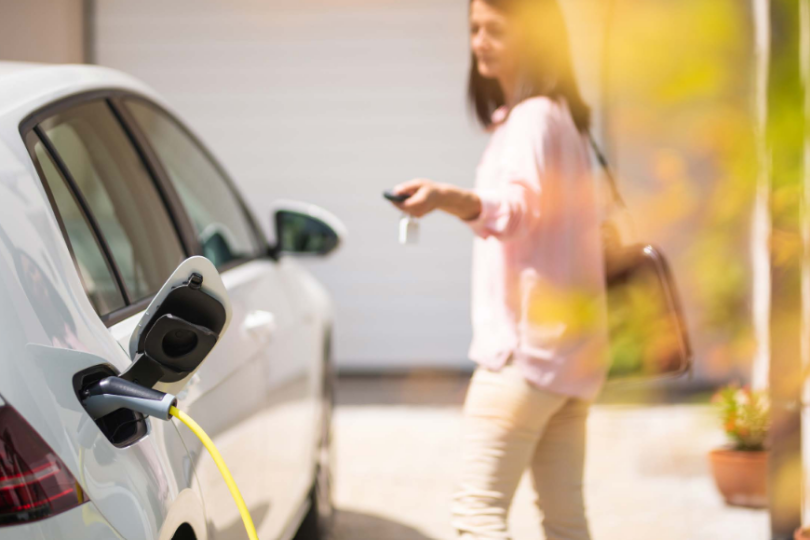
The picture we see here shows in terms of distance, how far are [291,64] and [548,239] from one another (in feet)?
17.8

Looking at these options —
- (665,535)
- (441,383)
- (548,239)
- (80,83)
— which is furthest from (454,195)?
(441,383)

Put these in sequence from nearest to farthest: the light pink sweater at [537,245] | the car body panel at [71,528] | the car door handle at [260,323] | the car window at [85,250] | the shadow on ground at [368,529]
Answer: the car body panel at [71,528]
the car window at [85,250]
the light pink sweater at [537,245]
the car door handle at [260,323]
the shadow on ground at [368,529]

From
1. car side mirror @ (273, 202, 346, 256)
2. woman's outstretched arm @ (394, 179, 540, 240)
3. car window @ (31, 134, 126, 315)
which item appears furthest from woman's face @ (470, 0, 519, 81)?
car side mirror @ (273, 202, 346, 256)

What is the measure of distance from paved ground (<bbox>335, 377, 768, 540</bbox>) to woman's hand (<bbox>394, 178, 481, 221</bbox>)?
1208 millimetres

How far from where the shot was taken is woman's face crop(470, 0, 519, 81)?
209 cm

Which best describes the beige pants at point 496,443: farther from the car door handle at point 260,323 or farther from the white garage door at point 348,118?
the white garage door at point 348,118

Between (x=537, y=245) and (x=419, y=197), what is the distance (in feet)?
1.30

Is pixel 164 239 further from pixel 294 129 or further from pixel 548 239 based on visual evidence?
pixel 294 129

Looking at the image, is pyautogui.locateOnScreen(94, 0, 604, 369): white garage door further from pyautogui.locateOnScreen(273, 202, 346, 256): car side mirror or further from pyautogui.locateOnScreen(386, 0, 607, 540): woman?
pyautogui.locateOnScreen(386, 0, 607, 540): woman

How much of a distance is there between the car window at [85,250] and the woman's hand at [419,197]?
0.62 m

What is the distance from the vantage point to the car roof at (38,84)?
5.03 feet

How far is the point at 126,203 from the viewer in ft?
7.57

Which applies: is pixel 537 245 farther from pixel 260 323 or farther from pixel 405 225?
pixel 260 323

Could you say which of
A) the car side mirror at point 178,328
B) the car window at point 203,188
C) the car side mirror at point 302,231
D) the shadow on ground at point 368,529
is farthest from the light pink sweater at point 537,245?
the shadow on ground at point 368,529
